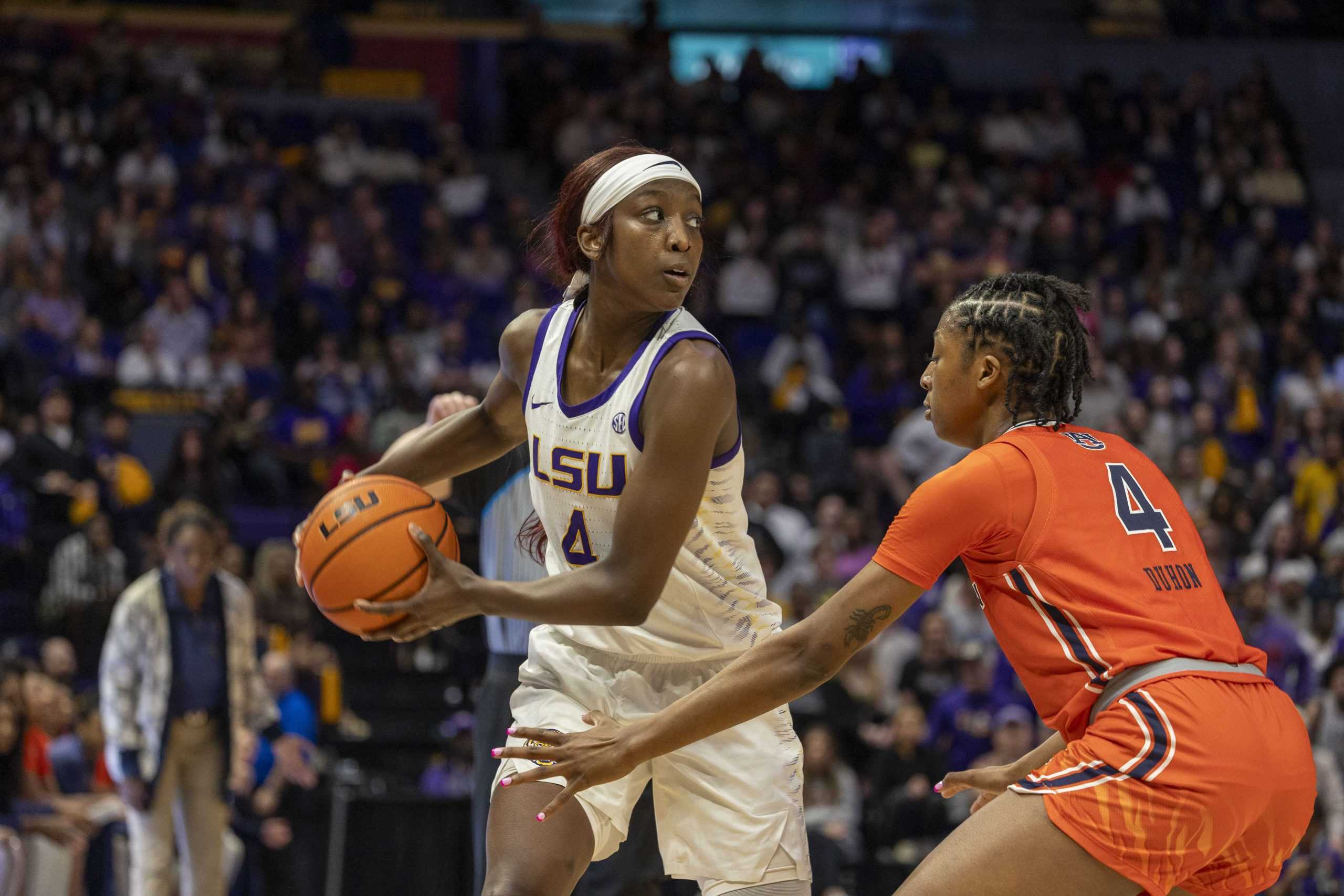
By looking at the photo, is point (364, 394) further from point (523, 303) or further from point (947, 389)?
point (947, 389)

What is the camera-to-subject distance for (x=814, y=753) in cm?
873

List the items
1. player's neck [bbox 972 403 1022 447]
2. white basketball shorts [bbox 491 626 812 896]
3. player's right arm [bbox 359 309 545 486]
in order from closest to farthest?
player's neck [bbox 972 403 1022 447], white basketball shorts [bbox 491 626 812 896], player's right arm [bbox 359 309 545 486]

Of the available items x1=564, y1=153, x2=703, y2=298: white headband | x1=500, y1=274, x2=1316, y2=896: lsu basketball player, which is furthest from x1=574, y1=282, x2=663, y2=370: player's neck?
x1=500, y1=274, x2=1316, y2=896: lsu basketball player

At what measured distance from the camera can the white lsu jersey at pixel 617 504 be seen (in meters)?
3.54

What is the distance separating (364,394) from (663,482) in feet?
31.3

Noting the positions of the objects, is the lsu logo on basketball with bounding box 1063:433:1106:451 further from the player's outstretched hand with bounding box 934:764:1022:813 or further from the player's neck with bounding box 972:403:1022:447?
the player's outstretched hand with bounding box 934:764:1022:813

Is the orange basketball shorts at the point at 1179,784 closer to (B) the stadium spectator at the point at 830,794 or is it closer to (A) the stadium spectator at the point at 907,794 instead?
(A) the stadium spectator at the point at 907,794

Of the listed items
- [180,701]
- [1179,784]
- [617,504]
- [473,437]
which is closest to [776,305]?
[180,701]

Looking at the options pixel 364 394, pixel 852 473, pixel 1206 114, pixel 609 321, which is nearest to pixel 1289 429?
pixel 852 473

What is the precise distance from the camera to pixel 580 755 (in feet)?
10.2

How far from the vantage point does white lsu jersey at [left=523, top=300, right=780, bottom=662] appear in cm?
354

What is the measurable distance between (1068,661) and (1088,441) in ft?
1.48

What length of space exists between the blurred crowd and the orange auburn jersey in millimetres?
5026

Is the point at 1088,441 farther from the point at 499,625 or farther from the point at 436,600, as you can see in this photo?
the point at 499,625
